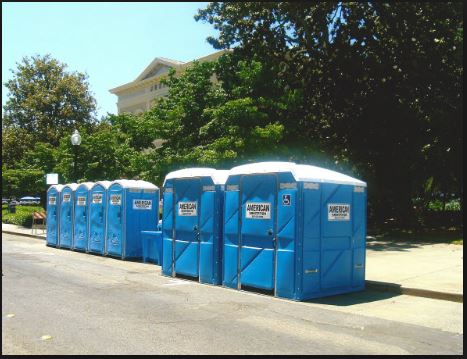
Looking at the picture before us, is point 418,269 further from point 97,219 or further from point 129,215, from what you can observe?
point 97,219

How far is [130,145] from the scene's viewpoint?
942 inches

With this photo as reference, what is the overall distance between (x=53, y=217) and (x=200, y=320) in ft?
43.4

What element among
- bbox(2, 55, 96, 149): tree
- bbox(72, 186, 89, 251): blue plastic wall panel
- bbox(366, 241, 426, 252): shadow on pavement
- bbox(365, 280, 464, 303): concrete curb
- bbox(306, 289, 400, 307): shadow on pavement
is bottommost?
bbox(366, 241, 426, 252): shadow on pavement

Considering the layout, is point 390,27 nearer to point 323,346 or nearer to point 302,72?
point 302,72

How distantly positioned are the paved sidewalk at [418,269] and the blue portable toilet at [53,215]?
11144mm

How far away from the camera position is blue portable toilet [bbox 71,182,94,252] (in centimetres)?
1678

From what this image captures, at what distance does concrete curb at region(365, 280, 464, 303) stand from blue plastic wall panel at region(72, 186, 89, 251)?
994 cm

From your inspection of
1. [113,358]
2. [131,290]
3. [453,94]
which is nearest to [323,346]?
[113,358]

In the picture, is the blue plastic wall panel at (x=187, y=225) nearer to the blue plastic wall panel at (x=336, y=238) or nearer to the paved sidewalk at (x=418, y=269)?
the blue plastic wall panel at (x=336, y=238)

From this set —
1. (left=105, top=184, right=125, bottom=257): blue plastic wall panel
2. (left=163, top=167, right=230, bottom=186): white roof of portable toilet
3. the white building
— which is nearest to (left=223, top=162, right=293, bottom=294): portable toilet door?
(left=163, top=167, right=230, bottom=186): white roof of portable toilet

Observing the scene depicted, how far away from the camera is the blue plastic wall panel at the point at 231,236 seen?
1023 cm

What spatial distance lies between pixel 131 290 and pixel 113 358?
14.7 feet

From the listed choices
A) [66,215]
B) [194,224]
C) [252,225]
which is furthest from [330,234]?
[66,215]

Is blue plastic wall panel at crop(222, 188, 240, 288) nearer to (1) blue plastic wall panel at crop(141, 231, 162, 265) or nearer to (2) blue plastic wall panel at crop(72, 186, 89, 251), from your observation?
(1) blue plastic wall panel at crop(141, 231, 162, 265)
